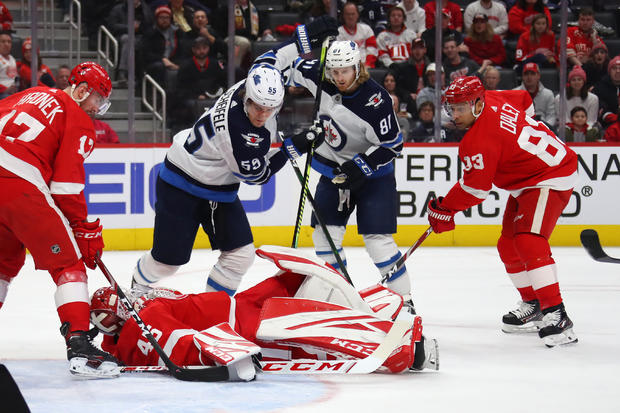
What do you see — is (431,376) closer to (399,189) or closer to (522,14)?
(399,189)

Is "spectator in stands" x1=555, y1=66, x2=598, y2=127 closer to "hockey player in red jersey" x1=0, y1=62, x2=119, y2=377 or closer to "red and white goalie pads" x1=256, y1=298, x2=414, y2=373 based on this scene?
"red and white goalie pads" x1=256, y1=298, x2=414, y2=373

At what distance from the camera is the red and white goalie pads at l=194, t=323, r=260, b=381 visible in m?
3.20

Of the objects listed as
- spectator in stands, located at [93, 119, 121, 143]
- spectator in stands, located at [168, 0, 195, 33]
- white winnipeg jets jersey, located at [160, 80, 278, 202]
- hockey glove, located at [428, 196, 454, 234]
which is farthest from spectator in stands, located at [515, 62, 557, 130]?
white winnipeg jets jersey, located at [160, 80, 278, 202]

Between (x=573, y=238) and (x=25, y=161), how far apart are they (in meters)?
5.41

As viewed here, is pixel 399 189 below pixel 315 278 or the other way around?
below

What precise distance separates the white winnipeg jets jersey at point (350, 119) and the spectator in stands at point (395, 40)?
3.43 metres

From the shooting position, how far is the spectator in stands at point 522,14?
8430 mm

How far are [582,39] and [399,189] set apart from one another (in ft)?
6.66

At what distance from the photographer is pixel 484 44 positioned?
8.20 metres

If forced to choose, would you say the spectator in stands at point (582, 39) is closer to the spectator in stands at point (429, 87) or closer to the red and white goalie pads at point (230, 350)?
the spectator in stands at point (429, 87)

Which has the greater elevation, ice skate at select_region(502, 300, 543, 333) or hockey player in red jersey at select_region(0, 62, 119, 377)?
hockey player in red jersey at select_region(0, 62, 119, 377)

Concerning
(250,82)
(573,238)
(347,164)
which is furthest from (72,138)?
(573,238)

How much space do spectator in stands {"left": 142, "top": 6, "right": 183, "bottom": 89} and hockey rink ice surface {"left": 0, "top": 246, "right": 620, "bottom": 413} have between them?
2141mm

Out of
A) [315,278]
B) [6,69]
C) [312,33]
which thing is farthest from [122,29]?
[315,278]
